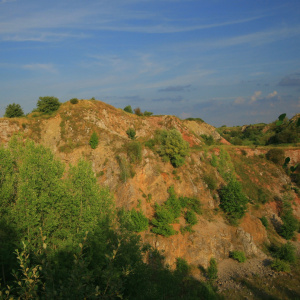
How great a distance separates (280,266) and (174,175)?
627 inches

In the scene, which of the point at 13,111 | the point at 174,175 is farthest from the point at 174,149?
the point at 13,111

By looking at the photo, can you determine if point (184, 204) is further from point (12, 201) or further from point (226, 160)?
point (12, 201)

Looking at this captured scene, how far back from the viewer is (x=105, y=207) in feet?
53.2

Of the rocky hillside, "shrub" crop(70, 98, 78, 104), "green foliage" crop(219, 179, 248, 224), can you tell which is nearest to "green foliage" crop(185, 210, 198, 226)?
the rocky hillside

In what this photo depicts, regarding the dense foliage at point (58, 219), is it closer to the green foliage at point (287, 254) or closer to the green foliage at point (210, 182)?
the green foliage at point (287, 254)

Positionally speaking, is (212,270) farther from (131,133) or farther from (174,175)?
(131,133)

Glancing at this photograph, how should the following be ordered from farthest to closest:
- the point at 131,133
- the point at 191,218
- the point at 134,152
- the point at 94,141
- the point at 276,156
→ 1. the point at 131,133
2. the point at 276,156
3. the point at 94,141
4. the point at 134,152
5. the point at 191,218

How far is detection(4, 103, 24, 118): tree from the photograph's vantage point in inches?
1667

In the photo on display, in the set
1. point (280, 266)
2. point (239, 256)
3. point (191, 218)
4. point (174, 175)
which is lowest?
point (280, 266)

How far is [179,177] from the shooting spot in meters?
34.0

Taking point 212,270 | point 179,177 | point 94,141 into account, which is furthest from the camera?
point 94,141

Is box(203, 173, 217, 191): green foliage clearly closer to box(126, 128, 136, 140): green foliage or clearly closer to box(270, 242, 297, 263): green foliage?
box(270, 242, 297, 263): green foliage

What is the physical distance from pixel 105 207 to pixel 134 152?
61.6 feet

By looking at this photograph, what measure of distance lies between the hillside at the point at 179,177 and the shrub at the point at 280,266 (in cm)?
288
